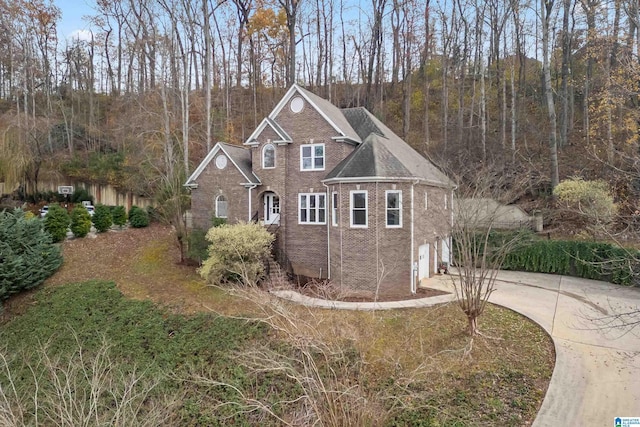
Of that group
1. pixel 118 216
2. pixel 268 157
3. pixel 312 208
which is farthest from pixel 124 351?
pixel 118 216

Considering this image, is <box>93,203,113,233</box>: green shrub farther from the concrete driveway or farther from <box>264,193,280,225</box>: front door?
the concrete driveway

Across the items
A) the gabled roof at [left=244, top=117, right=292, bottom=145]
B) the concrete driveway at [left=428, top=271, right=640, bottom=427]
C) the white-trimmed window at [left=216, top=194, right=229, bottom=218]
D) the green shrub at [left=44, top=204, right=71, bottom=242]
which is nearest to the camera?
the concrete driveway at [left=428, top=271, right=640, bottom=427]

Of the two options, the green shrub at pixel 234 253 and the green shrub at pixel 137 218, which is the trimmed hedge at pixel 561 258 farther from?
the green shrub at pixel 137 218

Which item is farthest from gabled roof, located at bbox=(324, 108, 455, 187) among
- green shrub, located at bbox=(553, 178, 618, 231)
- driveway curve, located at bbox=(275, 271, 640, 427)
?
green shrub, located at bbox=(553, 178, 618, 231)

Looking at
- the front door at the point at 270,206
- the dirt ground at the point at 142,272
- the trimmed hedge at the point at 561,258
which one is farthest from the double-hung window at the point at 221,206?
the trimmed hedge at the point at 561,258

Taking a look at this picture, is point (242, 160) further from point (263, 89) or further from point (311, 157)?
point (263, 89)

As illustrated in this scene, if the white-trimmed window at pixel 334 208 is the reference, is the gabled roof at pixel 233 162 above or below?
above
